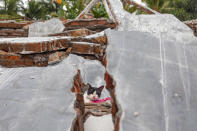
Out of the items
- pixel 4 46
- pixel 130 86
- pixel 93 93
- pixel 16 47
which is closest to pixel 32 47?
pixel 16 47

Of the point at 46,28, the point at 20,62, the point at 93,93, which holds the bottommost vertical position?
the point at 93,93

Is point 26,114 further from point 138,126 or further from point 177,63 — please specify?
point 177,63

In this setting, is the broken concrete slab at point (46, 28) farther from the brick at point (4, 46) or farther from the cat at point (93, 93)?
the cat at point (93, 93)

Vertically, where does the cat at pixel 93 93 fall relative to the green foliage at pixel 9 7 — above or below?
below

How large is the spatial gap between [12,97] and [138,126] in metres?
0.74

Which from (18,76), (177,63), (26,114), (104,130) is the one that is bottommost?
(104,130)

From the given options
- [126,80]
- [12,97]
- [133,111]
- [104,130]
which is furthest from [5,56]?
[133,111]

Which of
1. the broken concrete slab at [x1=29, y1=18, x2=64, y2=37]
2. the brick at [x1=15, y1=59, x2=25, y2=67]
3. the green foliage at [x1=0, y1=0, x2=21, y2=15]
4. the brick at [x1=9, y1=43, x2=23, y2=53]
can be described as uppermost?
the green foliage at [x1=0, y1=0, x2=21, y2=15]

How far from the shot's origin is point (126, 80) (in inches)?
33.1

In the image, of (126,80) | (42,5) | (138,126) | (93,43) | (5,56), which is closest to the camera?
(138,126)

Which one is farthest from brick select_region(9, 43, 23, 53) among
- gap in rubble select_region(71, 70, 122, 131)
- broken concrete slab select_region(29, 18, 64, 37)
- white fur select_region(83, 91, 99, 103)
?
broken concrete slab select_region(29, 18, 64, 37)

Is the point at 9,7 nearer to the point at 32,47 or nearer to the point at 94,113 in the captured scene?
the point at 32,47

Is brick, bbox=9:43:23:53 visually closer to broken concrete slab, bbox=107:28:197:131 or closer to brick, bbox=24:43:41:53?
brick, bbox=24:43:41:53

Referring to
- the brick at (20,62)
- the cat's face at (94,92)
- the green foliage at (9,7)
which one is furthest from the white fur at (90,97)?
the green foliage at (9,7)
